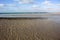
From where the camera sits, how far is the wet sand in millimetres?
561

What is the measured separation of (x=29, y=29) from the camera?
593 mm

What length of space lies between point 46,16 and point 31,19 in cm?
9

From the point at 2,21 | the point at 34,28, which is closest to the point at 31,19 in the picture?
the point at 34,28

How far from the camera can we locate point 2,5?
683mm

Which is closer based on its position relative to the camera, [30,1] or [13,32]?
[13,32]

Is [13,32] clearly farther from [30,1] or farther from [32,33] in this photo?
[30,1]

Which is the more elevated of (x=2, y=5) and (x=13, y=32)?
(x=2, y=5)

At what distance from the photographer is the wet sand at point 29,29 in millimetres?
561

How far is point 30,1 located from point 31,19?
13 centimetres

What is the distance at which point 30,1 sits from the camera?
2.26 ft

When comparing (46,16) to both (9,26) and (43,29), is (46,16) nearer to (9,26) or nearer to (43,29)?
(43,29)

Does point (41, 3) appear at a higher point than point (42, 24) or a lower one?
higher

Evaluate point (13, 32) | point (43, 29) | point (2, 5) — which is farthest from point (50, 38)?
point (2, 5)

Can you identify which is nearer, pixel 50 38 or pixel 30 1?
pixel 50 38
